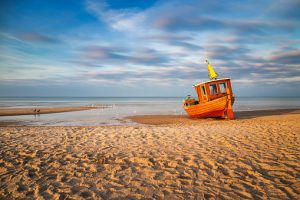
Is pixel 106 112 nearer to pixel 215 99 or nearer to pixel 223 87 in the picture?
pixel 215 99

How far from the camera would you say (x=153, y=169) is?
15.8 feet

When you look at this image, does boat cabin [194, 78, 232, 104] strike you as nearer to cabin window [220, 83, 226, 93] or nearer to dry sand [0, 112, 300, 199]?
cabin window [220, 83, 226, 93]

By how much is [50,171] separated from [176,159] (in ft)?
10.6

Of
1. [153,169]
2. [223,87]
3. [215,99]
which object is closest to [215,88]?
[223,87]

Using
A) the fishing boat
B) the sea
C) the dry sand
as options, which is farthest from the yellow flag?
the dry sand

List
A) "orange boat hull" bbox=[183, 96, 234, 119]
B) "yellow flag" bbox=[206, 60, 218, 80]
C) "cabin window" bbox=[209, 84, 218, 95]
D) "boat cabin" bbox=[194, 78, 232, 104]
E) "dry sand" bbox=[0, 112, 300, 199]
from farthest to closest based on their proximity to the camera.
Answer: "yellow flag" bbox=[206, 60, 218, 80]
"cabin window" bbox=[209, 84, 218, 95]
"boat cabin" bbox=[194, 78, 232, 104]
"orange boat hull" bbox=[183, 96, 234, 119]
"dry sand" bbox=[0, 112, 300, 199]

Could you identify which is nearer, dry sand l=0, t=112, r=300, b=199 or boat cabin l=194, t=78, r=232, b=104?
dry sand l=0, t=112, r=300, b=199

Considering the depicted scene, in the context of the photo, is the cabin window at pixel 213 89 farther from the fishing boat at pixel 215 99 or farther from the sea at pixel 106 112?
the sea at pixel 106 112

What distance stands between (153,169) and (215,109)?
12.4 meters

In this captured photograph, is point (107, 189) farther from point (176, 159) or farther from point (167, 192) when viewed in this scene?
point (176, 159)

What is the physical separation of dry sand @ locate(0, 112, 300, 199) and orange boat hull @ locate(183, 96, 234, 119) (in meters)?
7.91

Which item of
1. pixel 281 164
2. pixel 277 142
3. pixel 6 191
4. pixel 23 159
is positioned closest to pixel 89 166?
pixel 6 191

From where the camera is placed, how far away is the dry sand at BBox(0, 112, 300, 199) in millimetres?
3736

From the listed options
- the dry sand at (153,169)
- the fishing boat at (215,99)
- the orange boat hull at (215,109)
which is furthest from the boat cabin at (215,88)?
the dry sand at (153,169)
